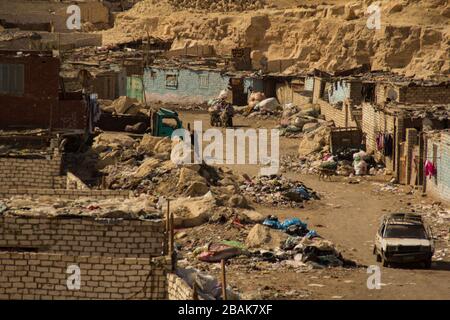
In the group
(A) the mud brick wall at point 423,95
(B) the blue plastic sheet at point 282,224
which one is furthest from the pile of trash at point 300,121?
(B) the blue plastic sheet at point 282,224

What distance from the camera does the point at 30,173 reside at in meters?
23.6

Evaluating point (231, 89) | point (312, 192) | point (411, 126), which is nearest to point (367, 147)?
point (411, 126)

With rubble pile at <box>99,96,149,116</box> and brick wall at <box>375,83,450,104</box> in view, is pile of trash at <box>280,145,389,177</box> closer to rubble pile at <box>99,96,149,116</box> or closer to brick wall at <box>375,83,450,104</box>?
brick wall at <box>375,83,450,104</box>

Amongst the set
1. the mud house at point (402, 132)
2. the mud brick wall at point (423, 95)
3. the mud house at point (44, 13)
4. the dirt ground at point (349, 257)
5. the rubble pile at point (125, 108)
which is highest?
the mud house at point (44, 13)

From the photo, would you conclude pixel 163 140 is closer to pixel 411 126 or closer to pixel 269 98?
pixel 411 126

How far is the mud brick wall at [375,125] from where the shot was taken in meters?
32.3

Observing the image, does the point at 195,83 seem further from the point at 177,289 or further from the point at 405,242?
the point at 177,289

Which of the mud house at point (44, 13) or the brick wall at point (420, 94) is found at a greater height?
the mud house at point (44, 13)

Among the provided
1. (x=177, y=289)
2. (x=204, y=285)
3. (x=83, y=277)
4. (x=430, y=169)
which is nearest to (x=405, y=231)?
(x=430, y=169)

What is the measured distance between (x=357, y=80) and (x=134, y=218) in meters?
24.2

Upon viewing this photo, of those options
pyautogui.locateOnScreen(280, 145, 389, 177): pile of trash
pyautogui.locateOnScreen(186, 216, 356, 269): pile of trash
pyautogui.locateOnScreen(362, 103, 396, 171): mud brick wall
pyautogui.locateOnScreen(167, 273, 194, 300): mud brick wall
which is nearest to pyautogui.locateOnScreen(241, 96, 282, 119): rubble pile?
pyautogui.locateOnScreen(280, 145, 389, 177): pile of trash

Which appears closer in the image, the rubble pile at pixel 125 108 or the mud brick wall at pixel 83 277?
the mud brick wall at pixel 83 277

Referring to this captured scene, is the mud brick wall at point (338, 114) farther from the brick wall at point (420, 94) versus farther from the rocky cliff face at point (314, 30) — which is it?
the rocky cliff face at point (314, 30)

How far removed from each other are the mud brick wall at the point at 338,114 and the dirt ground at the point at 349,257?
4.36 meters
